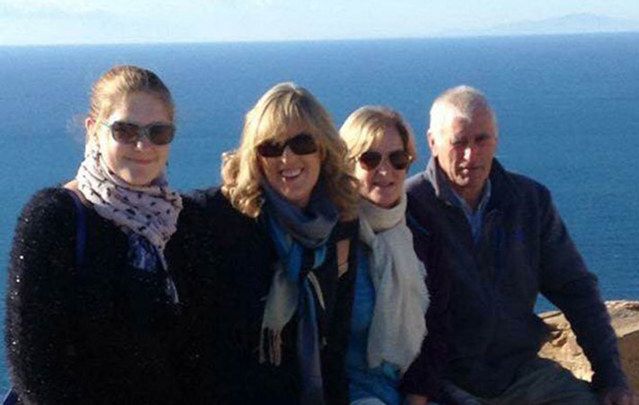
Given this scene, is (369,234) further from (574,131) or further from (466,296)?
(574,131)

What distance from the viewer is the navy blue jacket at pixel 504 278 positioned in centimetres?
436

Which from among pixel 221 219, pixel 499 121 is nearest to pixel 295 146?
pixel 221 219

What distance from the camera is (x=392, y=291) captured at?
13.2ft

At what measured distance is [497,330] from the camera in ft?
14.5

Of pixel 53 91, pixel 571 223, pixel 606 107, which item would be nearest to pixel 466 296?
pixel 571 223

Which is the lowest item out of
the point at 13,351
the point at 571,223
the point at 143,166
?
the point at 571,223

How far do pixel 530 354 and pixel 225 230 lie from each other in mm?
1320

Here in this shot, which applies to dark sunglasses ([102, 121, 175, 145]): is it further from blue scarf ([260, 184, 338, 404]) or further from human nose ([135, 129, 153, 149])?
blue scarf ([260, 184, 338, 404])

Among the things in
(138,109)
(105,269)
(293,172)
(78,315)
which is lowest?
(78,315)

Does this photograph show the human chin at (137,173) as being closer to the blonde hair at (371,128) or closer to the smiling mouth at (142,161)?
the smiling mouth at (142,161)

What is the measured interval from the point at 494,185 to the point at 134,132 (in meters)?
1.56

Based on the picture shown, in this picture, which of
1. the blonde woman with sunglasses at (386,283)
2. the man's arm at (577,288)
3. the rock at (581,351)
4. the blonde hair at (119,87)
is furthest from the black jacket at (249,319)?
the rock at (581,351)

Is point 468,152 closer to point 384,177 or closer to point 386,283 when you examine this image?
point 384,177

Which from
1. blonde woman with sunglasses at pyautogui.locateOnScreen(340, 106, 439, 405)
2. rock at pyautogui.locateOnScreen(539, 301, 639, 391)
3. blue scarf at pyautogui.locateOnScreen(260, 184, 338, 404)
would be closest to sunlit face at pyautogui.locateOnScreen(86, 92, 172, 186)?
blue scarf at pyautogui.locateOnScreen(260, 184, 338, 404)
